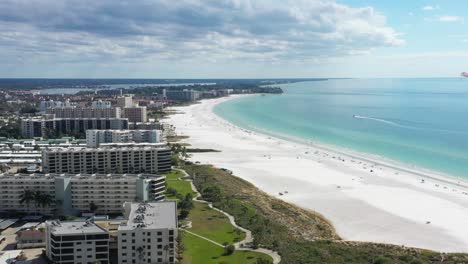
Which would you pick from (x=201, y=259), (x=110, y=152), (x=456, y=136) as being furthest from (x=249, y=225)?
(x=456, y=136)

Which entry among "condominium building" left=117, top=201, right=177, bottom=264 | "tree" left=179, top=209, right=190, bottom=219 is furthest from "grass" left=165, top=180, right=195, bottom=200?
"condominium building" left=117, top=201, right=177, bottom=264

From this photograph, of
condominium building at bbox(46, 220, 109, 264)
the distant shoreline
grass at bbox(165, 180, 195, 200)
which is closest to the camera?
condominium building at bbox(46, 220, 109, 264)

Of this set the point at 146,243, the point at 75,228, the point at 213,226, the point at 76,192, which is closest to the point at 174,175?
the point at 76,192

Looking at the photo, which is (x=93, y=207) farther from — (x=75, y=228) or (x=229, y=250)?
(x=229, y=250)

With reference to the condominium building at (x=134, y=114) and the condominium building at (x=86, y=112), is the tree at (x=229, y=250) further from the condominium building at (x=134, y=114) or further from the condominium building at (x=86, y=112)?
the condominium building at (x=134, y=114)

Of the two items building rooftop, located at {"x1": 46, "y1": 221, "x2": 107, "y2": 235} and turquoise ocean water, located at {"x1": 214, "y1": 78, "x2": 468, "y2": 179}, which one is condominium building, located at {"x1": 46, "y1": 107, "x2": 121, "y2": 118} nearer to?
turquoise ocean water, located at {"x1": 214, "y1": 78, "x2": 468, "y2": 179}
